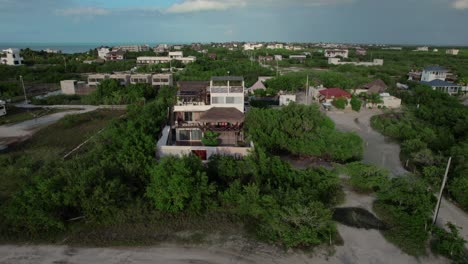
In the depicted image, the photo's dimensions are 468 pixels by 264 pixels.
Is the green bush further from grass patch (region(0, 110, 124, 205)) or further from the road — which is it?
grass patch (region(0, 110, 124, 205))

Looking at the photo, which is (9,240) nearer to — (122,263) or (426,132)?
(122,263)

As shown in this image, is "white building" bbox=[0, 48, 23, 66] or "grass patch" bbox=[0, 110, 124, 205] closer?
"grass patch" bbox=[0, 110, 124, 205]

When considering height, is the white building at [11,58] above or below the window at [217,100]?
above

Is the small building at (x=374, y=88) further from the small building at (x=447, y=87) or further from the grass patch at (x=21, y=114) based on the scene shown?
the grass patch at (x=21, y=114)

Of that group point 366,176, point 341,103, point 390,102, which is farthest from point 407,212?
point 390,102

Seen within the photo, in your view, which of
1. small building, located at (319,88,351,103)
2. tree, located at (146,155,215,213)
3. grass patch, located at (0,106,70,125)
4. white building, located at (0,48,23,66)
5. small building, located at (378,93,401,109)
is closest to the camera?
tree, located at (146,155,215,213)

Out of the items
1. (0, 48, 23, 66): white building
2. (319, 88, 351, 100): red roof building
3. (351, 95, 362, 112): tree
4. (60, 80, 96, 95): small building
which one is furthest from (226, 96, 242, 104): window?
(0, 48, 23, 66): white building

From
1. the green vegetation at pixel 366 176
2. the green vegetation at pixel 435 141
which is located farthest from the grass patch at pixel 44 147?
the green vegetation at pixel 435 141
